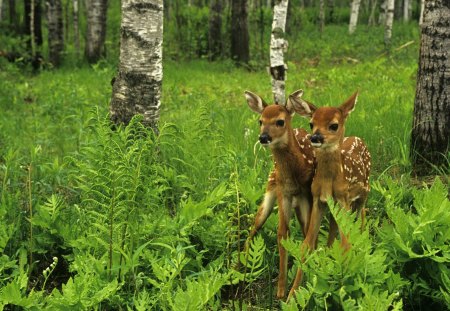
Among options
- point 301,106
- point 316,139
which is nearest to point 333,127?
point 316,139

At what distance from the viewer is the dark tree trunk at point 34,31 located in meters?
17.0

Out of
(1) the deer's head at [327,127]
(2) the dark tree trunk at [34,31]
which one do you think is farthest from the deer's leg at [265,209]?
(2) the dark tree trunk at [34,31]

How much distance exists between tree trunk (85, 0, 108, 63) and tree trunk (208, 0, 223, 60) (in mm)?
3992

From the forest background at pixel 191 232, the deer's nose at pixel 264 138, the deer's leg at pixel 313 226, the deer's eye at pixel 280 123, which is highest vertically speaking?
the deer's eye at pixel 280 123

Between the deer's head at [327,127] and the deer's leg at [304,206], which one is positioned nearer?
the deer's head at [327,127]

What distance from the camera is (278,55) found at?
817 cm

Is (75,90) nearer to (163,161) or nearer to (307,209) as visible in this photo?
(163,161)

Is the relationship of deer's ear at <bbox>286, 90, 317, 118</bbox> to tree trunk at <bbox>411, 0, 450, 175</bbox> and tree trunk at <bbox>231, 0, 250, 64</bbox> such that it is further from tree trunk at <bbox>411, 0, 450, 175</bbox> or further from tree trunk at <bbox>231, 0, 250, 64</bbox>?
tree trunk at <bbox>231, 0, 250, 64</bbox>

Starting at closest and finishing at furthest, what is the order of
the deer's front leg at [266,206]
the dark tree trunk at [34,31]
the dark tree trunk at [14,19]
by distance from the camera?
1. the deer's front leg at [266,206]
2. the dark tree trunk at [34,31]
3. the dark tree trunk at [14,19]

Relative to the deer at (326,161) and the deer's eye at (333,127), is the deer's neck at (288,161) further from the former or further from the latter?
the deer's eye at (333,127)

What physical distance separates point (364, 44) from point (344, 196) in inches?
850

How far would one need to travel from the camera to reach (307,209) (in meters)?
3.77

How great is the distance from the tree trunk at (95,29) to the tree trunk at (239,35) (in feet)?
13.4

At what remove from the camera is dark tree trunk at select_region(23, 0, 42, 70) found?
55.7 feet
